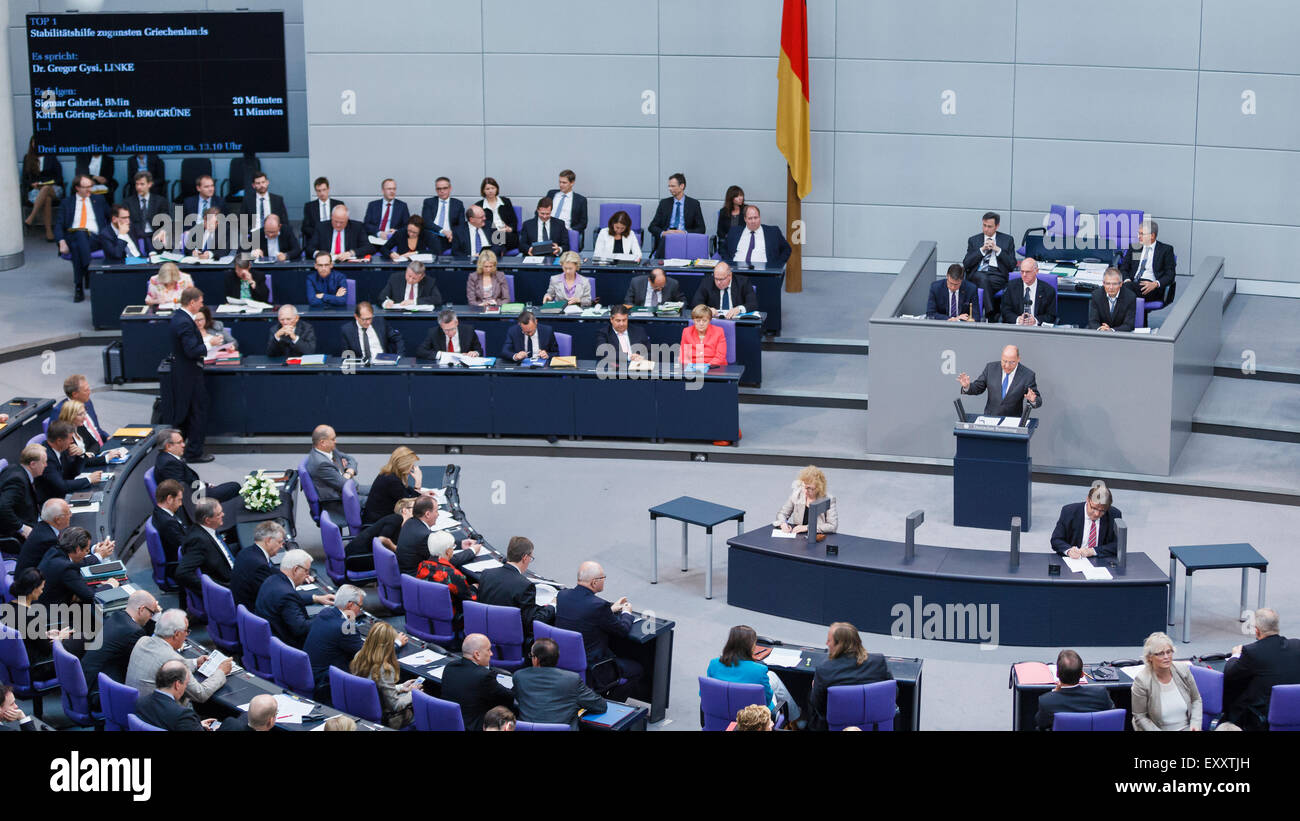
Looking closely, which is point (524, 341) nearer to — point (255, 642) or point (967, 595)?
point (967, 595)

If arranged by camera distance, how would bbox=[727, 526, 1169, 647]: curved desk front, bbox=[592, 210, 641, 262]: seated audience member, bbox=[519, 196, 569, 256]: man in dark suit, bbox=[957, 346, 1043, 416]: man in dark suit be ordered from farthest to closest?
bbox=[519, 196, 569, 256]: man in dark suit < bbox=[592, 210, 641, 262]: seated audience member < bbox=[957, 346, 1043, 416]: man in dark suit < bbox=[727, 526, 1169, 647]: curved desk front

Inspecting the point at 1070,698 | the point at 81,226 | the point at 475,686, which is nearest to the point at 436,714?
the point at 475,686

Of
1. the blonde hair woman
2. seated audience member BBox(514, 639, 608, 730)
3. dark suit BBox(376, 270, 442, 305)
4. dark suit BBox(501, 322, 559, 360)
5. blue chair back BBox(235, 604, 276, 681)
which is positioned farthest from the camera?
dark suit BBox(376, 270, 442, 305)

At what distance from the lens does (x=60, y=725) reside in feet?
31.3

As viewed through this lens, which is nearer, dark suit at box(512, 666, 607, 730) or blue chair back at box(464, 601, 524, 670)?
dark suit at box(512, 666, 607, 730)

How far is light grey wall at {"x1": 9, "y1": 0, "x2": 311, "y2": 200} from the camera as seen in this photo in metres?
20.5

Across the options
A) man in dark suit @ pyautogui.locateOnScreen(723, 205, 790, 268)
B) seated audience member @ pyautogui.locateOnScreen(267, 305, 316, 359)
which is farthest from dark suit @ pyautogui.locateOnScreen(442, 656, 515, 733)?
man in dark suit @ pyautogui.locateOnScreen(723, 205, 790, 268)

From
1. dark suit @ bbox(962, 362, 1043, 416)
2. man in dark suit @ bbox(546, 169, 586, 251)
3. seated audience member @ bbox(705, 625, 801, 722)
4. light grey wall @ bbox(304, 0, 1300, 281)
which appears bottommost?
seated audience member @ bbox(705, 625, 801, 722)

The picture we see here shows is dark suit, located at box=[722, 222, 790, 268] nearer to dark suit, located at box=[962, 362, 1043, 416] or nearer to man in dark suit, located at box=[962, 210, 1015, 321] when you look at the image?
man in dark suit, located at box=[962, 210, 1015, 321]

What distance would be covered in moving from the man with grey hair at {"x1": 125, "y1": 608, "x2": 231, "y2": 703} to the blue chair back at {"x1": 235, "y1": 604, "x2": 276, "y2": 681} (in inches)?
22.8

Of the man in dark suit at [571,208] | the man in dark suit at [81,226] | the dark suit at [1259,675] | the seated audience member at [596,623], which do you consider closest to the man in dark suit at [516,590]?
the seated audience member at [596,623]

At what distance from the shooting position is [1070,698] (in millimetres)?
8461

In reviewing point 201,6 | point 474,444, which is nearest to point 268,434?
point 474,444
